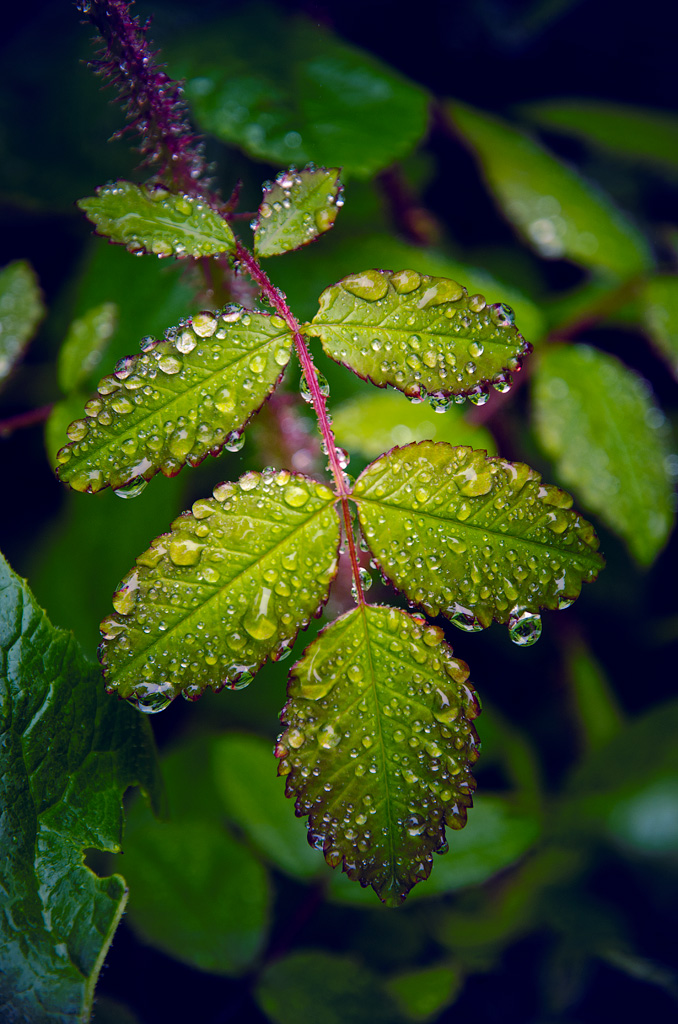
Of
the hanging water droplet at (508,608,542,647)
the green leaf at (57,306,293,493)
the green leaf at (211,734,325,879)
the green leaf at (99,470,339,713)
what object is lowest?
the green leaf at (211,734,325,879)

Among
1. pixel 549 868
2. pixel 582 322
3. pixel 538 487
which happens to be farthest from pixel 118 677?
pixel 582 322

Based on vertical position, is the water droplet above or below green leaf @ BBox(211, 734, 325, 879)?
above

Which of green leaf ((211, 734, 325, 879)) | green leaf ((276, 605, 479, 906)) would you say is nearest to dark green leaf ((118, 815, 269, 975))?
green leaf ((211, 734, 325, 879))

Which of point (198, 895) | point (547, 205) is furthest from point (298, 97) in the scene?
point (198, 895)

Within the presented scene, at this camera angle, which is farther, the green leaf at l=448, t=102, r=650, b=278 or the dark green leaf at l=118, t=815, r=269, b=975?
the green leaf at l=448, t=102, r=650, b=278

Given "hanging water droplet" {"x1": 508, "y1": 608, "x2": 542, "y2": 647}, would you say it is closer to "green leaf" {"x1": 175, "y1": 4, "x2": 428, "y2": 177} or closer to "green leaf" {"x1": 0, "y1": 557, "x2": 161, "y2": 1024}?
"green leaf" {"x1": 0, "y1": 557, "x2": 161, "y2": 1024}

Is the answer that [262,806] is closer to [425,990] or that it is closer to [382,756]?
[425,990]

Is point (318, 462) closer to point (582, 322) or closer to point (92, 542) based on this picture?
point (92, 542)

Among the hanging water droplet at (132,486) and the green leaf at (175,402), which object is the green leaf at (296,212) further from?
the hanging water droplet at (132,486)
